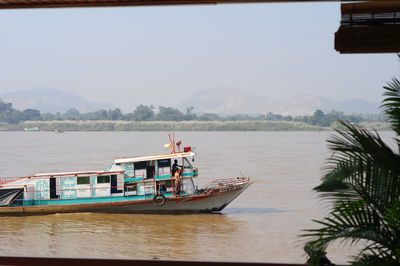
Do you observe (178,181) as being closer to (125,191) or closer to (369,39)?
(125,191)

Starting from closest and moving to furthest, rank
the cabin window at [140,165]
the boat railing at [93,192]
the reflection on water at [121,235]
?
the cabin window at [140,165] → the reflection on water at [121,235] → the boat railing at [93,192]

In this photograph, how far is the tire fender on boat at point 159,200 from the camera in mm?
13743

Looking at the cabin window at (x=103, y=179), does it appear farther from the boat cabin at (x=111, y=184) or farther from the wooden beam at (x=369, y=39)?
the wooden beam at (x=369, y=39)

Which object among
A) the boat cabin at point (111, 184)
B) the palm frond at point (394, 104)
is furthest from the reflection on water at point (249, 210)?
the palm frond at point (394, 104)

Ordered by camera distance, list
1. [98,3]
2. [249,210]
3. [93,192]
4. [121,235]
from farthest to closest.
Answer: [249,210] → [121,235] → [93,192] → [98,3]

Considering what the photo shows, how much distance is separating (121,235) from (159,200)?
1.61 meters

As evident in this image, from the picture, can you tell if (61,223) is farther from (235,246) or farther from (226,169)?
(226,169)

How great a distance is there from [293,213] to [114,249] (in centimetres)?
787

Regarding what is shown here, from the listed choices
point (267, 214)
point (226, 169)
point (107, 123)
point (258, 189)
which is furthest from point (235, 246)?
point (107, 123)

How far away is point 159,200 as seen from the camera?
45.4 ft

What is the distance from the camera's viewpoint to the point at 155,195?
13695mm

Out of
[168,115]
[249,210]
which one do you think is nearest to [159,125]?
[168,115]

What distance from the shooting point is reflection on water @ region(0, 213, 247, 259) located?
13.3m

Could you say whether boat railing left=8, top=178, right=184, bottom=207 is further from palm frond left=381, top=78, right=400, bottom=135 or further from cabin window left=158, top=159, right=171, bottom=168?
palm frond left=381, top=78, right=400, bottom=135
